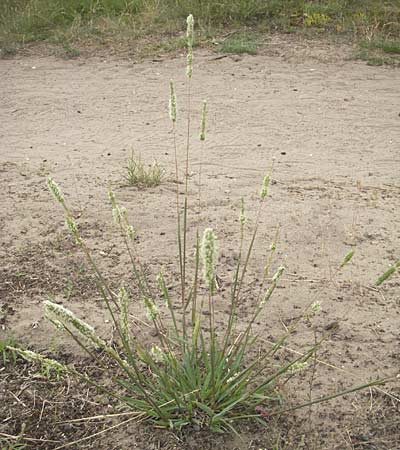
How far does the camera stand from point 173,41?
25.6 ft

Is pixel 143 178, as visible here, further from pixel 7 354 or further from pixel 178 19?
pixel 178 19

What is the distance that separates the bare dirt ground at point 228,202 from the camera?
8.05ft

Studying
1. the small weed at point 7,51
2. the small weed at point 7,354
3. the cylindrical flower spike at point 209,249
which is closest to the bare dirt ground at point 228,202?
the small weed at point 7,354

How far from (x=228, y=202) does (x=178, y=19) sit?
492 cm

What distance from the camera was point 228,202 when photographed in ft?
13.8

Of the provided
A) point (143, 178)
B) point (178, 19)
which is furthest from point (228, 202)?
point (178, 19)

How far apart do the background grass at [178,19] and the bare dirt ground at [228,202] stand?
0.67m

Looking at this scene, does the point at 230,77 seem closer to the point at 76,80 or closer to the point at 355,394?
the point at 76,80

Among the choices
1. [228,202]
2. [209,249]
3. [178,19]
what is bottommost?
[228,202]

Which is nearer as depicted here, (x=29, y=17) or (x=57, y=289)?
(x=57, y=289)

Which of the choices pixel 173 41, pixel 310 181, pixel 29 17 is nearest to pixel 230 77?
pixel 173 41

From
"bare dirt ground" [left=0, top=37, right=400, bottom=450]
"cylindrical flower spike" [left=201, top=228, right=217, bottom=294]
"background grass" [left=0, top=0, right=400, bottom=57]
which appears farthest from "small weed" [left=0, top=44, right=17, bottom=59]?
"cylindrical flower spike" [left=201, top=228, right=217, bottom=294]

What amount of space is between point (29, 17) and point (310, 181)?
224 inches

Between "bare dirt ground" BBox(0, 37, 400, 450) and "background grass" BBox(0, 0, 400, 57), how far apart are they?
2.21ft
